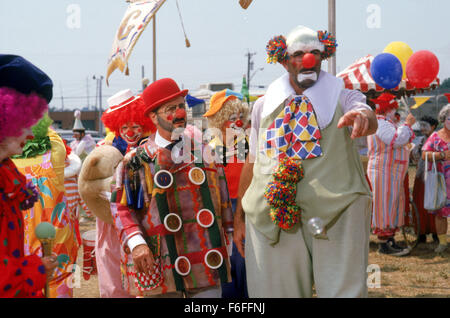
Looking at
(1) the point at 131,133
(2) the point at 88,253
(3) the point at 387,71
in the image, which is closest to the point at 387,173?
(3) the point at 387,71

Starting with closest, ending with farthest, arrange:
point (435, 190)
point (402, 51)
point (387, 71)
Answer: point (387, 71)
point (435, 190)
point (402, 51)

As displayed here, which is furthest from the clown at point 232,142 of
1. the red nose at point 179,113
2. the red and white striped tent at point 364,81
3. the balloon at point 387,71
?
the red and white striped tent at point 364,81

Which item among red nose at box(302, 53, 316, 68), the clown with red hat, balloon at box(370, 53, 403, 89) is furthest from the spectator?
the clown with red hat

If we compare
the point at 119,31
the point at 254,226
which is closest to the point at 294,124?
the point at 254,226

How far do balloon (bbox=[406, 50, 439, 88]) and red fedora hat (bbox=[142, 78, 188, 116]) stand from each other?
4.45 metres

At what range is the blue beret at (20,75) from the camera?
2482 millimetres

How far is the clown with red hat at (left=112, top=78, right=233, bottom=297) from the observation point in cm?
333

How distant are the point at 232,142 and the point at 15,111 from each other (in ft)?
9.94

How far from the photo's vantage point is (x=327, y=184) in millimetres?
3316

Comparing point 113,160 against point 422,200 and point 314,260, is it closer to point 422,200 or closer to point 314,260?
point 314,260

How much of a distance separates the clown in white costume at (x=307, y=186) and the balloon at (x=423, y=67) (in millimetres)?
3918

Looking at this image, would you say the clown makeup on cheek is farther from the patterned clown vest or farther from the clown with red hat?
the patterned clown vest

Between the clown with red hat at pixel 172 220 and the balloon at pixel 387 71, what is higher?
the balloon at pixel 387 71

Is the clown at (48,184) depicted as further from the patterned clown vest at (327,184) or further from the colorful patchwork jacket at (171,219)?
the patterned clown vest at (327,184)
